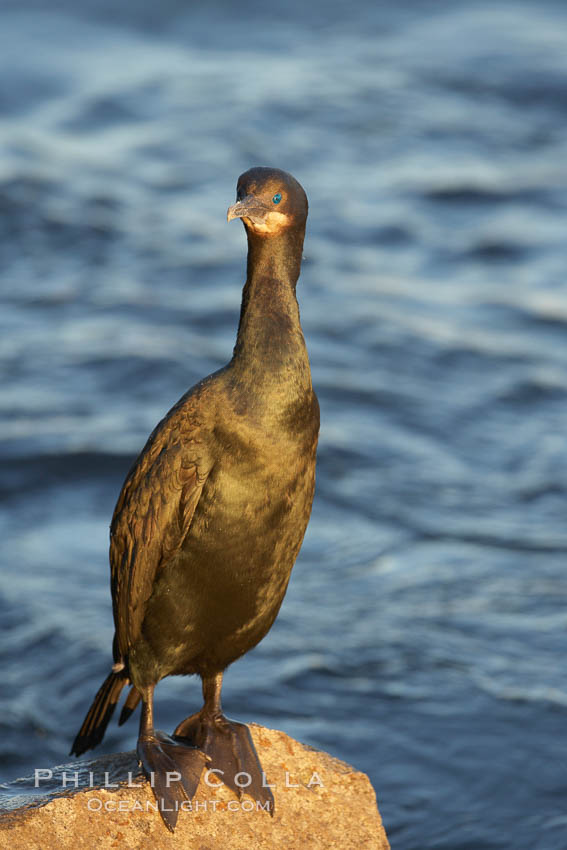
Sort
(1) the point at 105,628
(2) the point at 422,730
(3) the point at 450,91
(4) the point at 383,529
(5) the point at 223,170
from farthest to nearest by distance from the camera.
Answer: (3) the point at 450,91 < (5) the point at 223,170 < (4) the point at 383,529 < (1) the point at 105,628 < (2) the point at 422,730

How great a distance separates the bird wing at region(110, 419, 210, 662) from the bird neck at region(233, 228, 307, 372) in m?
0.40

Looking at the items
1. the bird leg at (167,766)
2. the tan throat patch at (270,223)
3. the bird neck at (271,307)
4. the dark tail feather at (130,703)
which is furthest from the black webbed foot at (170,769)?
the tan throat patch at (270,223)

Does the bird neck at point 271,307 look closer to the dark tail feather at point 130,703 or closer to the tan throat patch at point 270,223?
the tan throat patch at point 270,223

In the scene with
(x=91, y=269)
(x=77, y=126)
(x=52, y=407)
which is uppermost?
(x=77, y=126)

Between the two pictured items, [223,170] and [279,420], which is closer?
[279,420]

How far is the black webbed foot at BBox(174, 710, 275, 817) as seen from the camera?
500 cm

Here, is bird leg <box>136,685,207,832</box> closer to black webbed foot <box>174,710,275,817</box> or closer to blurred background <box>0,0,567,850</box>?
black webbed foot <box>174,710,275,817</box>

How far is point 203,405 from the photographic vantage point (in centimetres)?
475

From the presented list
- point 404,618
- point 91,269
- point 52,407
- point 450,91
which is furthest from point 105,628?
point 450,91

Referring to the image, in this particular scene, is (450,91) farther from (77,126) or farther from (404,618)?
(404,618)

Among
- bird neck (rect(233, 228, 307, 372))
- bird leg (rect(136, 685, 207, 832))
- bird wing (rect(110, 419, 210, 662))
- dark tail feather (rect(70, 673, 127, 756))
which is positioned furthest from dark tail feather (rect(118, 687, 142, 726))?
bird neck (rect(233, 228, 307, 372))

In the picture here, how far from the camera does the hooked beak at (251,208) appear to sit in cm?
459

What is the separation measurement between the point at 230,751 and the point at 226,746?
0.03m

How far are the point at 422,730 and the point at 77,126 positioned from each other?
11.5m
